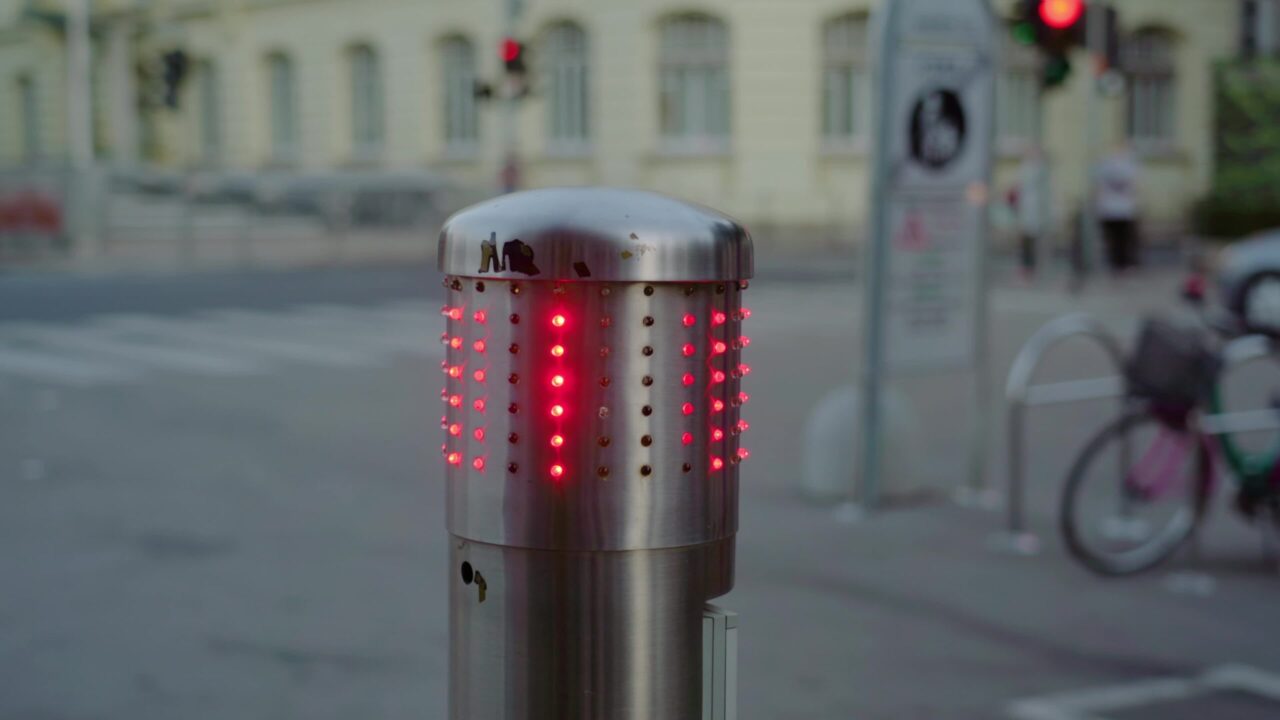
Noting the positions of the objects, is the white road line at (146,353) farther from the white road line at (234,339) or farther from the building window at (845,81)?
the building window at (845,81)

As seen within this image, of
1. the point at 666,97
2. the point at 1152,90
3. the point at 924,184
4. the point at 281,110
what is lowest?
the point at 924,184

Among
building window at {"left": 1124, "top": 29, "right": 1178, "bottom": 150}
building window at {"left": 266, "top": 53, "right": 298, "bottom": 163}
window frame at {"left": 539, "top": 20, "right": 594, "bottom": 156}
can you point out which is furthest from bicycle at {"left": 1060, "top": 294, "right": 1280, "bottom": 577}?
building window at {"left": 266, "top": 53, "right": 298, "bottom": 163}

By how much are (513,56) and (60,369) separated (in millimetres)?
11643

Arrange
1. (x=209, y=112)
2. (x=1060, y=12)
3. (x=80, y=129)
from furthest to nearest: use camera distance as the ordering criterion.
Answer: (x=209, y=112), (x=80, y=129), (x=1060, y=12)

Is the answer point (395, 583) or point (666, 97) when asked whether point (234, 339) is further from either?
point (666, 97)

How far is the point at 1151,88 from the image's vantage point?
32.7 metres

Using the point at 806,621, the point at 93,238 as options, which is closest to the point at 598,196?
the point at 806,621

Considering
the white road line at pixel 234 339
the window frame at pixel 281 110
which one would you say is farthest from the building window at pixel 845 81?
the white road line at pixel 234 339

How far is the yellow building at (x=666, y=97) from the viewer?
97.7 feet

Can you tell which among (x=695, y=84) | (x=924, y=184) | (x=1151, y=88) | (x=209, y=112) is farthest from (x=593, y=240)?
(x=209, y=112)

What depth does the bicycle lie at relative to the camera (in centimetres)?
642

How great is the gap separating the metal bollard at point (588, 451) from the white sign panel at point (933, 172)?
5.48 metres

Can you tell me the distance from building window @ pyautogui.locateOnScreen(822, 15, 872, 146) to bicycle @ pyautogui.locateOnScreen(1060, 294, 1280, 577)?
23713 millimetres

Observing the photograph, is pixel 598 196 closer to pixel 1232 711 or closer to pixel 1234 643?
pixel 1232 711
